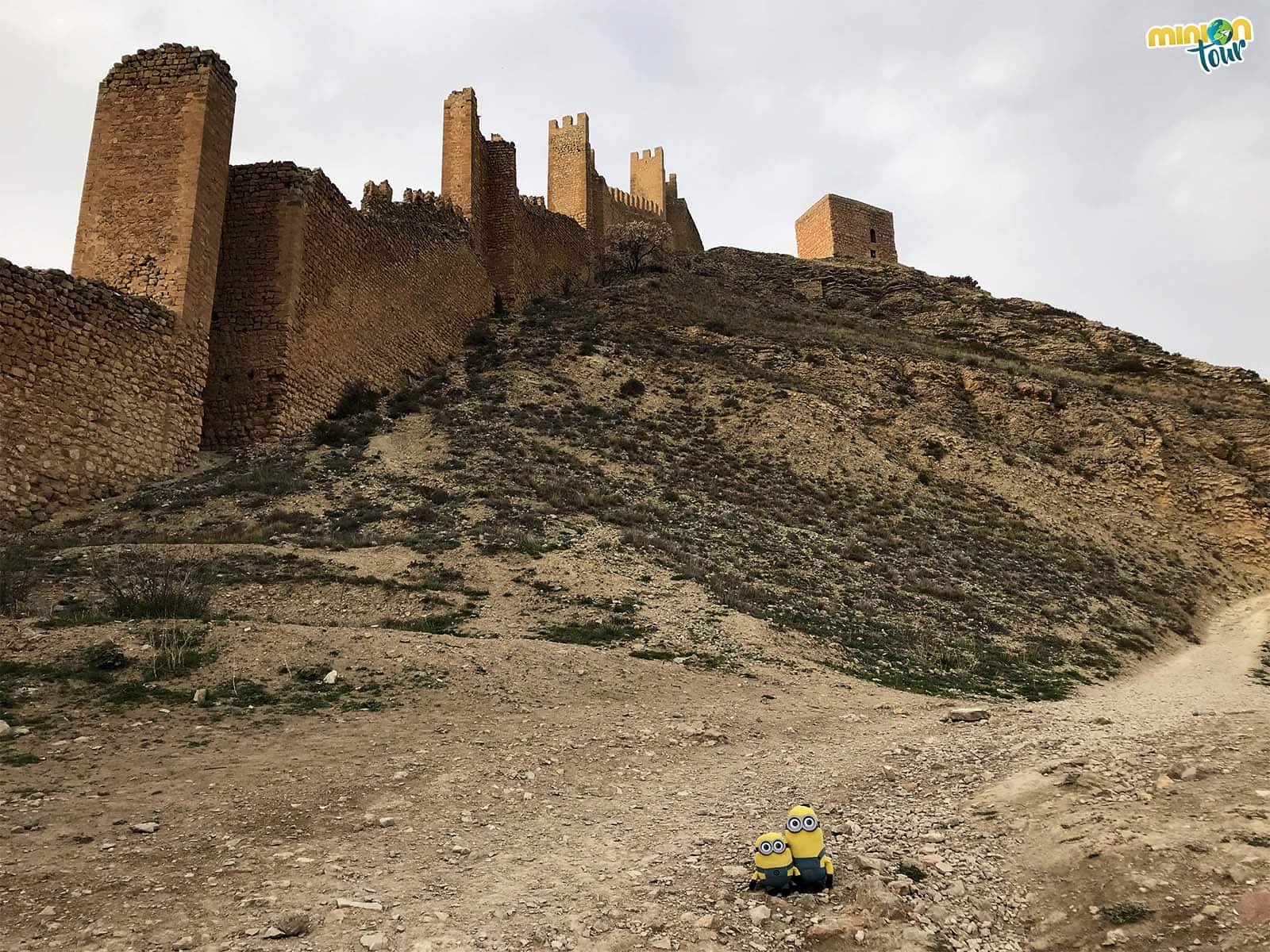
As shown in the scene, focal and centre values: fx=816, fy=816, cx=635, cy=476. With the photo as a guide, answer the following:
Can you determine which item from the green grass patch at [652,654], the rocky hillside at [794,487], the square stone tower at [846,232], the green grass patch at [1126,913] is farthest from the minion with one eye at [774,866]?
the square stone tower at [846,232]

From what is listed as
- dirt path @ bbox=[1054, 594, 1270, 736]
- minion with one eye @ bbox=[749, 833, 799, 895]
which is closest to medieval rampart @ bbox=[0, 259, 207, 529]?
minion with one eye @ bbox=[749, 833, 799, 895]

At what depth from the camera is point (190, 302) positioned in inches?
635

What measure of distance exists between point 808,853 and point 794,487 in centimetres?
1580

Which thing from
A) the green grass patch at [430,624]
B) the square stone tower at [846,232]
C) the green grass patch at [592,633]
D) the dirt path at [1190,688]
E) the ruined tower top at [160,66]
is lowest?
the dirt path at [1190,688]

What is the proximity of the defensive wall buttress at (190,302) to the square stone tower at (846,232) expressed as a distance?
2497 centimetres

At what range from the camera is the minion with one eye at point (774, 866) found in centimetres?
397

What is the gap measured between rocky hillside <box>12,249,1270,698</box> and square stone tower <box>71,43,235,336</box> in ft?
12.8

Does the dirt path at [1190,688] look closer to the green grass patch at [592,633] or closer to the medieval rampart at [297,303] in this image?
the green grass patch at [592,633]

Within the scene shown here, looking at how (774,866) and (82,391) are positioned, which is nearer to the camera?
A: (774,866)

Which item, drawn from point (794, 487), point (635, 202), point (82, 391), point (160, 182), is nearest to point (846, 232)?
point (635, 202)

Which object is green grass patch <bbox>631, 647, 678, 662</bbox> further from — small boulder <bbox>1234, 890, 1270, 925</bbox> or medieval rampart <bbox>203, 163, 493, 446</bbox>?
medieval rampart <bbox>203, 163, 493, 446</bbox>

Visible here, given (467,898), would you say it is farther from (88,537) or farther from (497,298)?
(497,298)

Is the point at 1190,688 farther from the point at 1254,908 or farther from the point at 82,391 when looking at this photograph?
the point at 82,391

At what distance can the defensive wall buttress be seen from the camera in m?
13.6
